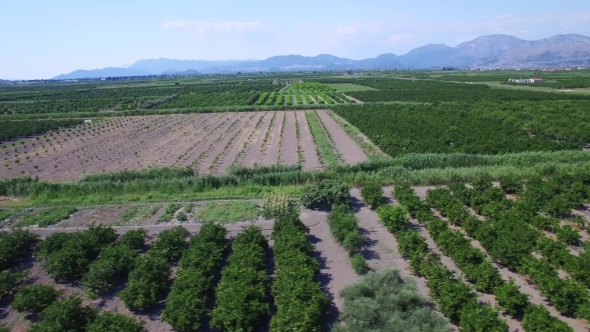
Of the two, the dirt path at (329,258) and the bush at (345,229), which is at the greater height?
the bush at (345,229)

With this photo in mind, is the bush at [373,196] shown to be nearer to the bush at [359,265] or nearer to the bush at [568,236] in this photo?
the bush at [359,265]

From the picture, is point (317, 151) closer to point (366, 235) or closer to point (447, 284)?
point (366, 235)

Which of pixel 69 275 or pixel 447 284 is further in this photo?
pixel 69 275

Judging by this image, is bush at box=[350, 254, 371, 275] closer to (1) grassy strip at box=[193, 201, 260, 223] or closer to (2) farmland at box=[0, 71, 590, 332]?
(2) farmland at box=[0, 71, 590, 332]

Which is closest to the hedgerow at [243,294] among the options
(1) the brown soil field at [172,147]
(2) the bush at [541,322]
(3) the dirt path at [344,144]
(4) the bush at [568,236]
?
(2) the bush at [541,322]

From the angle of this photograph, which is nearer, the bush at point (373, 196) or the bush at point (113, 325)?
the bush at point (113, 325)

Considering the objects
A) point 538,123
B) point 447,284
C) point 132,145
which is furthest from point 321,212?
point 538,123
